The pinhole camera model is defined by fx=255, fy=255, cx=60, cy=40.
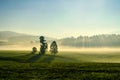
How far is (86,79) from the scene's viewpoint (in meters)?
30.6

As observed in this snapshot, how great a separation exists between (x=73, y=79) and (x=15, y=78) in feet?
23.7

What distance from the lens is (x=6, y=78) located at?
31.8m

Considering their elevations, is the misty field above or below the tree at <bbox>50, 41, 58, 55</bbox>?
below

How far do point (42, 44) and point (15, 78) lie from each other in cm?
14277

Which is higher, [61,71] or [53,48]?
[53,48]

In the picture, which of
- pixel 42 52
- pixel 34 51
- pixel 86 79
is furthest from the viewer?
pixel 34 51

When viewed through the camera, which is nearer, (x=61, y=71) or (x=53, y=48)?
(x=61, y=71)

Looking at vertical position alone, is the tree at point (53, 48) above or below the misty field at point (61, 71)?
above

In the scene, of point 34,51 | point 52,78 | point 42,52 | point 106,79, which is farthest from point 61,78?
point 34,51

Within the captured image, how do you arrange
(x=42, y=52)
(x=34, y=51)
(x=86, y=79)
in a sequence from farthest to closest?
(x=34, y=51), (x=42, y=52), (x=86, y=79)

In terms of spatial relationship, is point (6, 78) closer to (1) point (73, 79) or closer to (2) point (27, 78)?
(2) point (27, 78)

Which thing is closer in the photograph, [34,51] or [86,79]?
[86,79]

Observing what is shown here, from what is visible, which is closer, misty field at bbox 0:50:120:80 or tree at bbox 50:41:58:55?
misty field at bbox 0:50:120:80

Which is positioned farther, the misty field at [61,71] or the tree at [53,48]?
the tree at [53,48]
